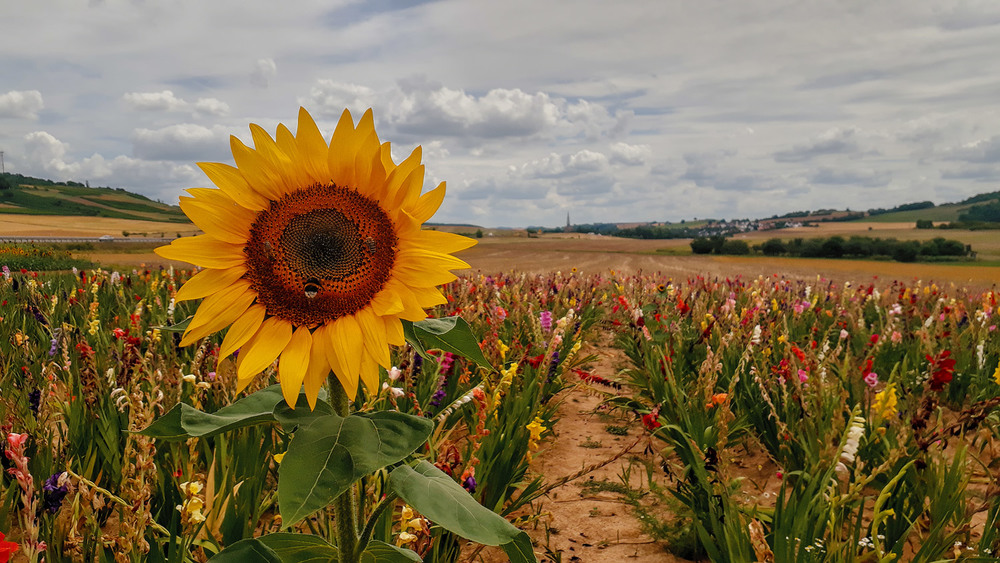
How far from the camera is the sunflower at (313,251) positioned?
127 centimetres

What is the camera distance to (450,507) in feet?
4.07

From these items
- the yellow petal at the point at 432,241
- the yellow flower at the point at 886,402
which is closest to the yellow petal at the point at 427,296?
the yellow petal at the point at 432,241

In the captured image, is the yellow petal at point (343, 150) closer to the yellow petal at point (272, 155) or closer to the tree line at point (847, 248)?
the yellow petal at point (272, 155)

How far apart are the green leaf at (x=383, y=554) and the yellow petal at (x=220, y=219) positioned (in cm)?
81

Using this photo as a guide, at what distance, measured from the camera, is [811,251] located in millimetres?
43344

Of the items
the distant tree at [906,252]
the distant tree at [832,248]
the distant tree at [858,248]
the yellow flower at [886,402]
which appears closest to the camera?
the yellow flower at [886,402]

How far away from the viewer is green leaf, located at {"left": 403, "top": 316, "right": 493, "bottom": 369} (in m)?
1.35

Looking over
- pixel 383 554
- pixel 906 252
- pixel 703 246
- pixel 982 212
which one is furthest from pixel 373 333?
pixel 982 212

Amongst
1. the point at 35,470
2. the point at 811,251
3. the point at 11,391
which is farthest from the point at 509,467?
the point at 811,251

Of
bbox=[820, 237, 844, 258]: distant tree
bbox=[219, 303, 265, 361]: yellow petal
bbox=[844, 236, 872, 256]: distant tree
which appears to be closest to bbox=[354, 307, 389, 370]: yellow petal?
bbox=[219, 303, 265, 361]: yellow petal

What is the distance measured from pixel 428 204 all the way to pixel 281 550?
2.94 feet

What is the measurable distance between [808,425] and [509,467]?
1.94m

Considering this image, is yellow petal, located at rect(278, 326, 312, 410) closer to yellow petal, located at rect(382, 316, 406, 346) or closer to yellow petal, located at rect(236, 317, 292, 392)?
yellow petal, located at rect(236, 317, 292, 392)

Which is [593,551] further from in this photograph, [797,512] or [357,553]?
[357,553]
